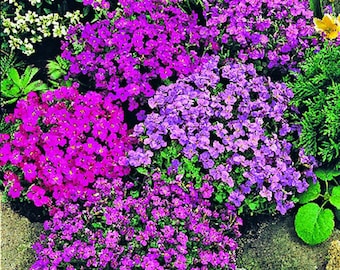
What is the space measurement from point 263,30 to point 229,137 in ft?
2.95

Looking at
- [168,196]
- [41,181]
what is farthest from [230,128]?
[41,181]

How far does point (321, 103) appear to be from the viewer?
14.6 feet

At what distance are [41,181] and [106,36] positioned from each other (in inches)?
44.1

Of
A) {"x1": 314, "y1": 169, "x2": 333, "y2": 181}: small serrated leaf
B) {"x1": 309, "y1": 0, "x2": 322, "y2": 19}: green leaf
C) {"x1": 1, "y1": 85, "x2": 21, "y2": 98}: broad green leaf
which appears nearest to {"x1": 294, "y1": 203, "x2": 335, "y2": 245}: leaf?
{"x1": 314, "y1": 169, "x2": 333, "y2": 181}: small serrated leaf

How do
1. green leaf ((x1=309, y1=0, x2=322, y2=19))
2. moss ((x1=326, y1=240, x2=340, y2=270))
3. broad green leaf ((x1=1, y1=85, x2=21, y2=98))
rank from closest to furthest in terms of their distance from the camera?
1. moss ((x1=326, y1=240, x2=340, y2=270))
2. green leaf ((x1=309, y1=0, x2=322, y2=19))
3. broad green leaf ((x1=1, y1=85, x2=21, y2=98))

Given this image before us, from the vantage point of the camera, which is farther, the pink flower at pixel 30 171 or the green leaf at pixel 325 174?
the green leaf at pixel 325 174

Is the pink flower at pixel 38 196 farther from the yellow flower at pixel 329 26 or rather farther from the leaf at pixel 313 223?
the yellow flower at pixel 329 26

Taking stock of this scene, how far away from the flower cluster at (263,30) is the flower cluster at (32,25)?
1216mm

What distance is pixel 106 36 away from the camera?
15.5 ft

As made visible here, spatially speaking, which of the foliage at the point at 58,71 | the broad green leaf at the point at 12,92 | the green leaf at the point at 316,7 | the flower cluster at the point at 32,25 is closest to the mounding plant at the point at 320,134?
the green leaf at the point at 316,7

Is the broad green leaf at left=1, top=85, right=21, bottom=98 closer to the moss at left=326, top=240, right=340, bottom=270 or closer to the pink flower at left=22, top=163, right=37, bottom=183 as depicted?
the pink flower at left=22, top=163, right=37, bottom=183

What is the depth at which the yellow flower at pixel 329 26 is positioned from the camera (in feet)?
15.4

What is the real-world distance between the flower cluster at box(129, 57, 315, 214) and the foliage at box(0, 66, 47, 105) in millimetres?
1255

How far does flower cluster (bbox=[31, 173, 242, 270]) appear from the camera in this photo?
3.86m
